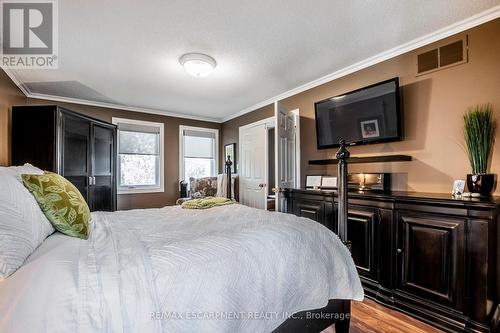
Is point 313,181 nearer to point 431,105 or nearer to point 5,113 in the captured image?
point 431,105

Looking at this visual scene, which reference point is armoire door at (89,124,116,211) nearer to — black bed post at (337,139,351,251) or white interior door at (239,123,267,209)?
white interior door at (239,123,267,209)

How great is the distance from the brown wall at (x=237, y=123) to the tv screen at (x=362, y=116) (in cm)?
129

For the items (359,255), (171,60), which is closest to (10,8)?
(171,60)

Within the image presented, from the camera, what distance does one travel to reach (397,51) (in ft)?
8.27

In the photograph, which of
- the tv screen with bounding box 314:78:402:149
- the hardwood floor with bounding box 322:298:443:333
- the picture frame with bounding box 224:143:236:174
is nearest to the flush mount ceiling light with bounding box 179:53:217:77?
the tv screen with bounding box 314:78:402:149

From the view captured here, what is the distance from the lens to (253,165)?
4668 mm

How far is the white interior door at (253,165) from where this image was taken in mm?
4422

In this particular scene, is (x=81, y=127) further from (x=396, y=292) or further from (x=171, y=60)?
(x=396, y=292)

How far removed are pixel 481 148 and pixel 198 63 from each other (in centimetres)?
272

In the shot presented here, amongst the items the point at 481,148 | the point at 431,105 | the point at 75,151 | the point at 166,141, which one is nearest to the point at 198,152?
the point at 166,141

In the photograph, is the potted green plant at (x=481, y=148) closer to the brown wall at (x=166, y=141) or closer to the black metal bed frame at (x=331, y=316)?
the black metal bed frame at (x=331, y=316)

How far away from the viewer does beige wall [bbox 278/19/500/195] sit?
1.99m

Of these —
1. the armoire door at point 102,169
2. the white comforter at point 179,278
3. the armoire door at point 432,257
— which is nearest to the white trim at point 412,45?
the armoire door at point 432,257

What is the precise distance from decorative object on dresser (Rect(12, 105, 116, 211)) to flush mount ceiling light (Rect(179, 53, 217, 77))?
1.66 m
